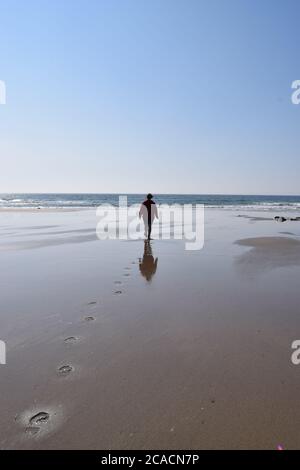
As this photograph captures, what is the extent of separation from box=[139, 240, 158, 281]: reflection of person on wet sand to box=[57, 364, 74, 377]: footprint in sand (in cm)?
400

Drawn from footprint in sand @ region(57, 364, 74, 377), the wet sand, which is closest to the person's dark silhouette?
the wet sand

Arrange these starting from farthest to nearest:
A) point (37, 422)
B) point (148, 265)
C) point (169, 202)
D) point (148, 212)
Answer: point (169, 202), point (148, 212), point (148, 265), point (37, 422)

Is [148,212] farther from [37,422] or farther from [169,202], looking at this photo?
[169,202]

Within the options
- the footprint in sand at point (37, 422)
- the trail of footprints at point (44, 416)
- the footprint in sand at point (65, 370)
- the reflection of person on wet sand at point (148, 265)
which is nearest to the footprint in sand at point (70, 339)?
the trail of footprints at point (44, 416)

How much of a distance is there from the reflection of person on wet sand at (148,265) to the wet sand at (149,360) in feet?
0.36

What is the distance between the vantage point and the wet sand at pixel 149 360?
2686mm

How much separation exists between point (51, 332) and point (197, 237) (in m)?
10.8

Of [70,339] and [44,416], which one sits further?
[70,339]

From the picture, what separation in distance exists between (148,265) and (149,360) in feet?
17.2

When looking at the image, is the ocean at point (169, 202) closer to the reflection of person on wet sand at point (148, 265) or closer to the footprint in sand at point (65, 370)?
the reflection of person on wet sand at point (148, 265)

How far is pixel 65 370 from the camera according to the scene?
140 inches

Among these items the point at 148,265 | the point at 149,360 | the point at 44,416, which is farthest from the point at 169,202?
the point at 44,416

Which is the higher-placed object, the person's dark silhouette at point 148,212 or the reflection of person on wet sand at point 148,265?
the person's dark silhouette at point 148,212

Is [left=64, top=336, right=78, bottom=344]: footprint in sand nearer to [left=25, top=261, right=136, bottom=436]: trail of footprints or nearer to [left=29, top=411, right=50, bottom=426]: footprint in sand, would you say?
[left=25, top=261, right=136, bottom=436]: trail of footprints
